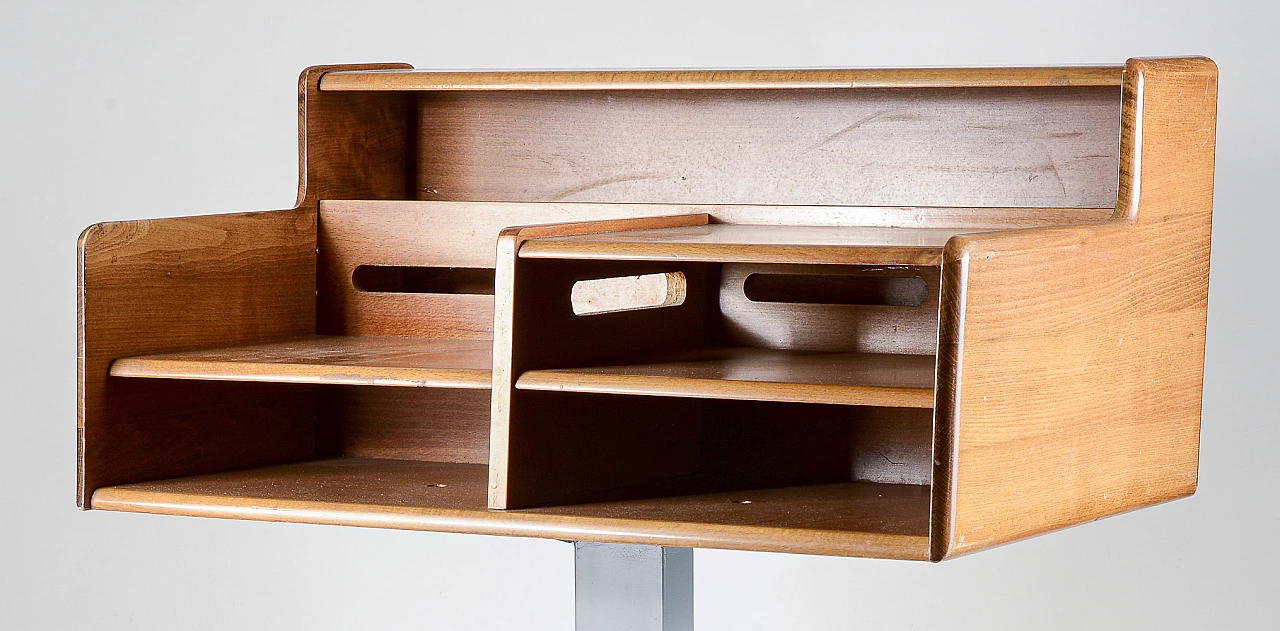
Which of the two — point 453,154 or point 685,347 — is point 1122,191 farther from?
point 453,154

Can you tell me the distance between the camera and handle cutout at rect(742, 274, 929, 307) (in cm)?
183

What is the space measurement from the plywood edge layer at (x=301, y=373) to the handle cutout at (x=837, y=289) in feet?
1.43

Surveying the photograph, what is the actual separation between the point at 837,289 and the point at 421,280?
1.73 feet

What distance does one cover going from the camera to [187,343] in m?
1.79

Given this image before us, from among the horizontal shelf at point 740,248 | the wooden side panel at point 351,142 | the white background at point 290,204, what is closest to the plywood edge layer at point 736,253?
the horizontal shelf at point 740,248

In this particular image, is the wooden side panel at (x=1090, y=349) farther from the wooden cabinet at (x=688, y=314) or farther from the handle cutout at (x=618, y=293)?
the handle cutout at (x=618, y=293)

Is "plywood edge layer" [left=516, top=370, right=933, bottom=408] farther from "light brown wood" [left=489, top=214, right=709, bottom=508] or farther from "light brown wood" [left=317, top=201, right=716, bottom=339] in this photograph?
A: "light brown wood" [left=317, top=201, right=716, bottom=339]

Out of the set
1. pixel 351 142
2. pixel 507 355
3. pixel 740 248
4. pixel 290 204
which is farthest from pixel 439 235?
pixel 290 204

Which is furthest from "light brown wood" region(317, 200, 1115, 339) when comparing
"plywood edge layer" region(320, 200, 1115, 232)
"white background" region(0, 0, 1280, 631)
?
"white background" region(0, 0, 1280, 631)

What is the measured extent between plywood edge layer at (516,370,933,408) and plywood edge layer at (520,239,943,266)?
105 millimetres

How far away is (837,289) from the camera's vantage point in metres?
1.88

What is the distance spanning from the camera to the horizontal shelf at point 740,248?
1404 mm
